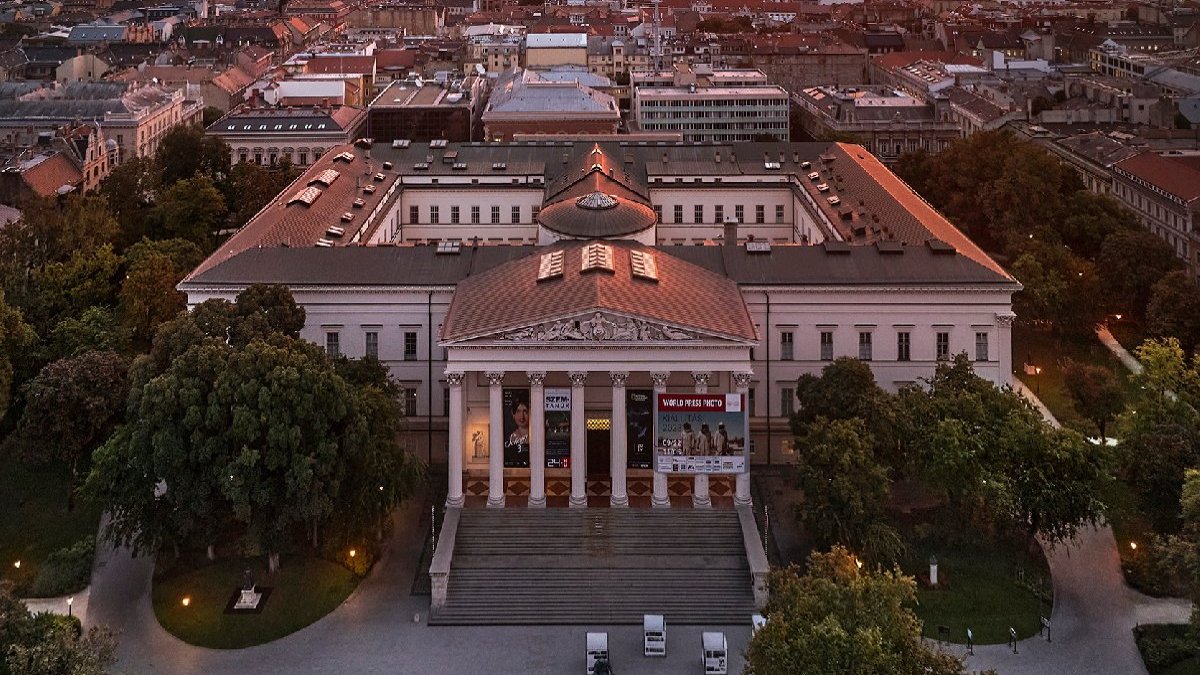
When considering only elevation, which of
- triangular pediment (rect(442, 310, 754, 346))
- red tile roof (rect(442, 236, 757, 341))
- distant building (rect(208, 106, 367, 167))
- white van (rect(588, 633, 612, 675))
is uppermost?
distant building (rect(208, 106, 367, 167))

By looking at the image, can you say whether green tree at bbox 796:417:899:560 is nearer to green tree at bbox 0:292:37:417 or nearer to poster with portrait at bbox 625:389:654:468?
poster with portrait at bbox 625:389:654:468

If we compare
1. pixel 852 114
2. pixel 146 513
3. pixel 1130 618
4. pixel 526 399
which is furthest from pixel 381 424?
pixel 852 114

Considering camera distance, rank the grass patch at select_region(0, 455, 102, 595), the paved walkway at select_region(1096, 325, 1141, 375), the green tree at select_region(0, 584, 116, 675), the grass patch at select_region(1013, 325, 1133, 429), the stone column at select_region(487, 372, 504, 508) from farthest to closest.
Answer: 1. the paved walkway at select_region(1096, 325, 1141, 375)
2. the grass patch at select_region(1013, 325, 1133, 429)
3. the stone column at select_region(487, 372, 504, 508)
4. the grass patch at select_region(0, 455, 102, 595)
5. the green tree at select_region(0, 584, 116, 675)

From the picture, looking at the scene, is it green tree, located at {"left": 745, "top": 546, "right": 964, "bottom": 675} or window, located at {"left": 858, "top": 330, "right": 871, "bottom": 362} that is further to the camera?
window, located at {"left": 858, "top": 330, "right": 871, "bottom": 362}

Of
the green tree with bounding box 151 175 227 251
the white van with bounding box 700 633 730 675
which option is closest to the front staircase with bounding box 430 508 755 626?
the white van with bounding box 700 633 730 675

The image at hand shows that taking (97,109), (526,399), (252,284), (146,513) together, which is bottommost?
(146,513)

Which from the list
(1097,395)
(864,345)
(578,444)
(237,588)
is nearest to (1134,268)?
(1097,395)

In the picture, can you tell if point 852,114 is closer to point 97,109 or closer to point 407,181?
point 407,181
